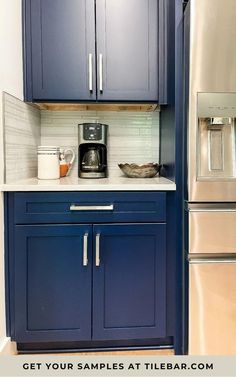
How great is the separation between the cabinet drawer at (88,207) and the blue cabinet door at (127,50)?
64cm

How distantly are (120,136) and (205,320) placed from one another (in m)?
1.28

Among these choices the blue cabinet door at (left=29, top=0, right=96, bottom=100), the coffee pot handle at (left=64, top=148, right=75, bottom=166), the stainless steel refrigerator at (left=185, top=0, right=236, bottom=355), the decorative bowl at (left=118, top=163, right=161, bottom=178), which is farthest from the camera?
the coffee pot handle at (left=64, top=148, right=75, bottom=166)

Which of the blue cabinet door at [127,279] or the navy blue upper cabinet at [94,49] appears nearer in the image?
the blue cabinet door at [127,279]

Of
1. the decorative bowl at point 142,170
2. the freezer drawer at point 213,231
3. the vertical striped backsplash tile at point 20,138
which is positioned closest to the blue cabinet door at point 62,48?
the vertical striped backsplash tile at point 20,138

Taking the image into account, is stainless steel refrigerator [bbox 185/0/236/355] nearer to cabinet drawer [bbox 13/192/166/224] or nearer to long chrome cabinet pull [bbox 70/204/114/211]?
cabinet drawer [bbox 13/192/166/224]

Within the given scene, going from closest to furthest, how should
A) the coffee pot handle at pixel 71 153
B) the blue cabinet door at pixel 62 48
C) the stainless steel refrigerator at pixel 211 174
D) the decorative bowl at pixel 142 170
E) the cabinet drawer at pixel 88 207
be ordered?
the stainless steel refrigerator at pixel 211 174
the cabinet drawer at pixel 88 207
the blue cabinet door at pixel 62 48
the decorative bowl at pixel 142 170
the coffee pot handle at pixel 71 153

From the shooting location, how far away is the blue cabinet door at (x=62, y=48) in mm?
1723

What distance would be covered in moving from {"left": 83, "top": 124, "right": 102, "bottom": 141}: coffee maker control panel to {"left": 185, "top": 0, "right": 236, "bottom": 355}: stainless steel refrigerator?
0.66 metres

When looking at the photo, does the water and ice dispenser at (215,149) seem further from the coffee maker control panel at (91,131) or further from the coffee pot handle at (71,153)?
the coffee pot handle at (71,153)

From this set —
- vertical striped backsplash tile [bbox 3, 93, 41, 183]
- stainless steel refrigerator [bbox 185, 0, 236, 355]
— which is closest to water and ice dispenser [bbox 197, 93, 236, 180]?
stainless steel refrigerator [bbox 185, 0, 236, 355]

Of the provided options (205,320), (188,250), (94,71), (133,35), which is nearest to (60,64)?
(94,71)

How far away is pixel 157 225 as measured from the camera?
1579 millimetres

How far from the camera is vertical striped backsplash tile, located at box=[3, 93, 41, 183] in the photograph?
1.53 metres

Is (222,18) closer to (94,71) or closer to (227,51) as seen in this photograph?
(227,51)
